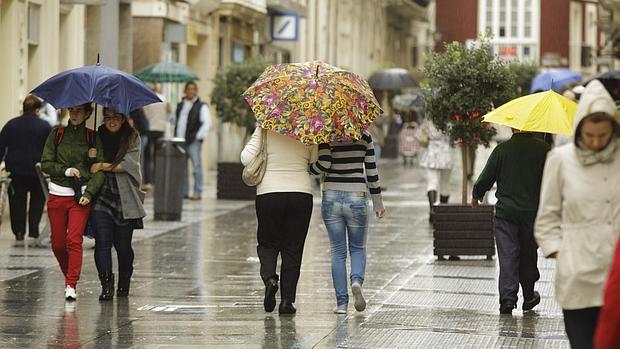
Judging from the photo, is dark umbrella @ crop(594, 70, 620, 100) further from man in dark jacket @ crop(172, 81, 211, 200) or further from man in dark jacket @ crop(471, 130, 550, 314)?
man in dark jacket @ crop(471, 130, 550, 314)

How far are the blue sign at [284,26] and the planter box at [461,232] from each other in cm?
2828

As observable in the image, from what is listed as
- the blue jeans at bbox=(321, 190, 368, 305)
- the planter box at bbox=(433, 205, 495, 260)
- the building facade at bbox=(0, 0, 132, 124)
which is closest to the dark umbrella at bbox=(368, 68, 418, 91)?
the building facade at bbox=(0, 0, 132, 124)

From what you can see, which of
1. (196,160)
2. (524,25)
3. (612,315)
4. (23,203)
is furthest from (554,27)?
(612,315)

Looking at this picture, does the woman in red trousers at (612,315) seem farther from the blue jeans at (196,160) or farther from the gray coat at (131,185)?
the blue jeans at (196,160)

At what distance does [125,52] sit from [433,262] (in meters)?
14.2

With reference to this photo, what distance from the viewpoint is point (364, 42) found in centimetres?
6575

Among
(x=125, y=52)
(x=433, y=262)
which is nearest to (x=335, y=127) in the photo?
(x=433, y=262)

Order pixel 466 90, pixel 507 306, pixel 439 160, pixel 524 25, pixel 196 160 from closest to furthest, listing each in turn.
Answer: pixel 507 306 < pixel 466 90 < pixel 439 160 < pixel 196 160 < pixel 524 25

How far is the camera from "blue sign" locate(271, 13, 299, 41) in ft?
149

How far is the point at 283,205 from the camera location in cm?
1203

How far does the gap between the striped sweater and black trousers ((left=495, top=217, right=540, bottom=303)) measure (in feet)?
3.47

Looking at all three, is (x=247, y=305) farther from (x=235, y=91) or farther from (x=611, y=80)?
(x=235, y=91)

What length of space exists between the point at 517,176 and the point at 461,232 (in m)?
4.65

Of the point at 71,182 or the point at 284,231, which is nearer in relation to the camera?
the point at 284,231
